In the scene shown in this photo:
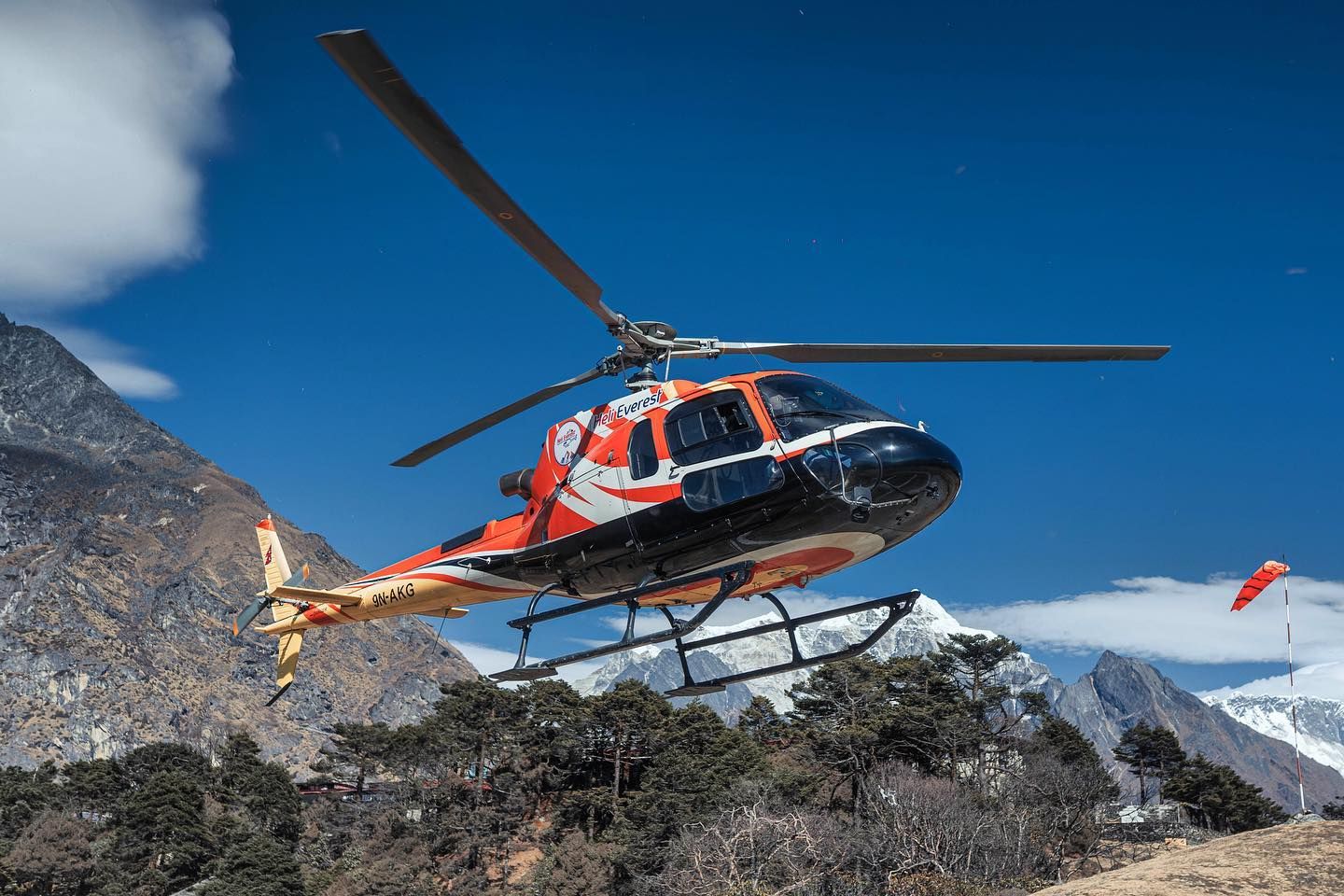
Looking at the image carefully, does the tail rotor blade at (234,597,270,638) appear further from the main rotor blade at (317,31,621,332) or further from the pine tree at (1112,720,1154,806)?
the pine tree at (1112,720,1154,806)

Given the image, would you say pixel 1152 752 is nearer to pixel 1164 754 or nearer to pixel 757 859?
pixel 1164 754

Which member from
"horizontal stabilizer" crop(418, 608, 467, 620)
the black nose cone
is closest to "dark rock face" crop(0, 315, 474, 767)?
"horizontal stabilizer" crop(418, 608, 467, 620)

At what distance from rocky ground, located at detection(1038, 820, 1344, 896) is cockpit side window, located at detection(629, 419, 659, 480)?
526 centimetres

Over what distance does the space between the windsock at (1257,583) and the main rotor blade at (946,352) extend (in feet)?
70.2

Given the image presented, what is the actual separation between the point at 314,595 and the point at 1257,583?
26714mm

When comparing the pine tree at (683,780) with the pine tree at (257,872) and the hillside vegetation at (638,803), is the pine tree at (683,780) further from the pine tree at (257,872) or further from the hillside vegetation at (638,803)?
the pine tree at (257,872)

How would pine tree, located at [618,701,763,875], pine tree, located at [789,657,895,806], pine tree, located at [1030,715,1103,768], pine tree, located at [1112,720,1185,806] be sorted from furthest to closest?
1. pine tree, located at [1112,720,1185,806]
2. pine tree, located at [1030,715,1103,768]
3. pine tree, located at [789,657,895,806]
4. pine tree, located at [618,701,763,875]

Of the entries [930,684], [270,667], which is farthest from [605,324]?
[270,667]

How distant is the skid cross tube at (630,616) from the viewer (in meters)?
9.76

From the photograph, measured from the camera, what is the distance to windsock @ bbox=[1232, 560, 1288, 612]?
27.9 meters

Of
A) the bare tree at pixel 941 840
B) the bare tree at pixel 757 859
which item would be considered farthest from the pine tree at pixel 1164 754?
the bare tree at pixel 757 859

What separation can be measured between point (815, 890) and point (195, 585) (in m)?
178

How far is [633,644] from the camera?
32.2ft

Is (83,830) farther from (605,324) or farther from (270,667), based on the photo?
(270,667)
